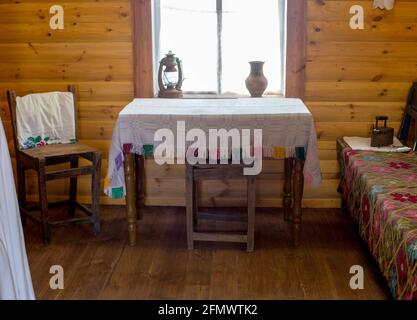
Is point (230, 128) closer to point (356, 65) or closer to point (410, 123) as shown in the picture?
point (356, 65)

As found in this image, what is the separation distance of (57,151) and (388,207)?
1.91 metres

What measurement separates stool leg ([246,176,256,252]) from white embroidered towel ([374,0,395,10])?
1397 mm

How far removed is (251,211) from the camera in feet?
11.3

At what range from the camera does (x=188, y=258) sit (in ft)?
11.3

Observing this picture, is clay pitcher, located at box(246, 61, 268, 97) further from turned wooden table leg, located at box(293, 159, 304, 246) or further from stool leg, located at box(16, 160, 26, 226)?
stool leg, located at box(16, 160, 26, 226)

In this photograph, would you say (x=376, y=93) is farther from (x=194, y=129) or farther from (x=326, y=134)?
(x=194, y=129)

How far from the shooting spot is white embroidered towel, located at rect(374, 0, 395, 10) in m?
3.84

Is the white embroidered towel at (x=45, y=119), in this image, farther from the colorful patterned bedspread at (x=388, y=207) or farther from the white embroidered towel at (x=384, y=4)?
the white embroidered towel at (x=384, y=4)

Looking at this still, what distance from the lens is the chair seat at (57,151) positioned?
11.8 ft

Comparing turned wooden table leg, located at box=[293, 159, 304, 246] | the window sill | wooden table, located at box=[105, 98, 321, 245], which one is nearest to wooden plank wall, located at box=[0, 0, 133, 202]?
the window sill

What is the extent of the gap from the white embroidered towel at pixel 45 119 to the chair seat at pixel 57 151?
→ 0.23ft

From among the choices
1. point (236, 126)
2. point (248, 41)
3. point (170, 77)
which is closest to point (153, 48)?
Answer: point (170, 77)

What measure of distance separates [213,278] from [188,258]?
11.3 inches
